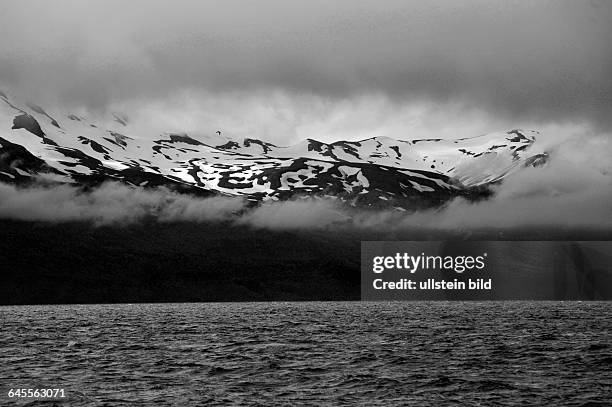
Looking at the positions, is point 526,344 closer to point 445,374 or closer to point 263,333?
point 445,374

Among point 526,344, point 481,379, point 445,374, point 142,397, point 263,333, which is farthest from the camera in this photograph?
point 263,333

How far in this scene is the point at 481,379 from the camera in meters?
67.0

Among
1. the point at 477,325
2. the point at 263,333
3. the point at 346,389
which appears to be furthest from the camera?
the point at 477,325

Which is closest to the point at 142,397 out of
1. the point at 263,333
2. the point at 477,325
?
the point at 263,333

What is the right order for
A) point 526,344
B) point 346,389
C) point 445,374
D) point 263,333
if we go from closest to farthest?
1. point 346,389
2. point 445,374
3. point 526,344
4. point 263,333

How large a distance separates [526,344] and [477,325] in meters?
43.3

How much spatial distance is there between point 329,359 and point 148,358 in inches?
651

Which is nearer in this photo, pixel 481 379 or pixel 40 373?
pixel 481 379

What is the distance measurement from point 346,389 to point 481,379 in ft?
35.8

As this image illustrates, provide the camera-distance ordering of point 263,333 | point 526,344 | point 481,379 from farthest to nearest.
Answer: point 263,333
point 526,344
point 481,379

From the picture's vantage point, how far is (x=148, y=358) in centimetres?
8581

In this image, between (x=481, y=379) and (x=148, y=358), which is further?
(x=148, y=358)

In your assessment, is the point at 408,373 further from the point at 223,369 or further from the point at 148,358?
the point at 148,358

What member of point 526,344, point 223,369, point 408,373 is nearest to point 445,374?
point 408,373
